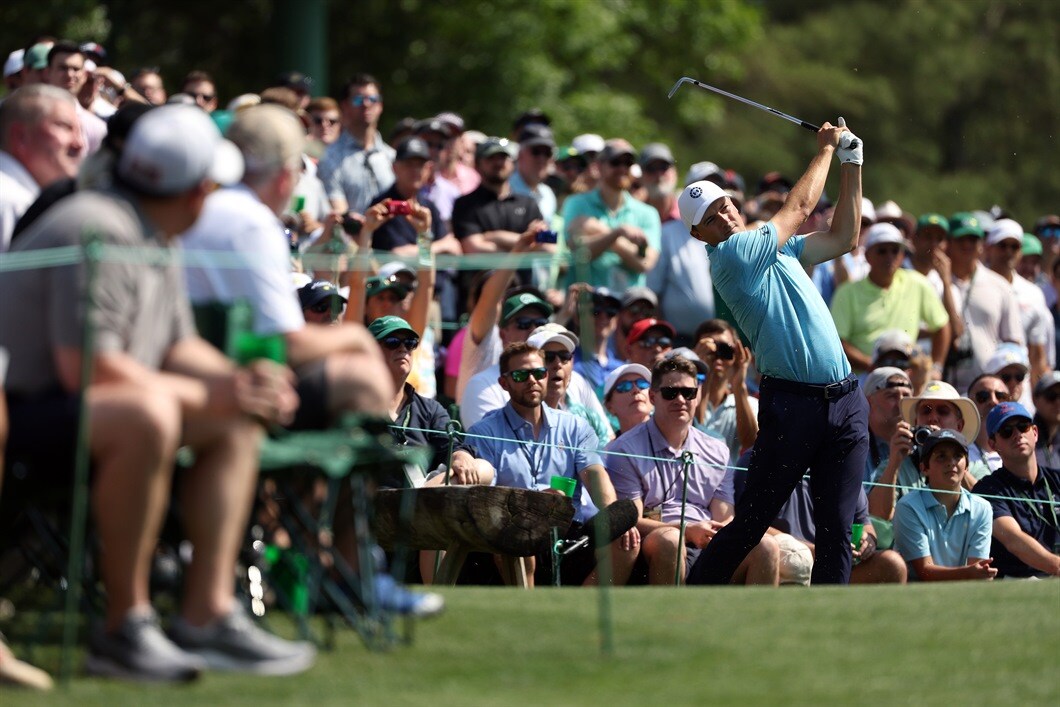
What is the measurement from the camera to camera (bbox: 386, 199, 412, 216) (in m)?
11.1

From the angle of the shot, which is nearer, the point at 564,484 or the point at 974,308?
the point at 564,484

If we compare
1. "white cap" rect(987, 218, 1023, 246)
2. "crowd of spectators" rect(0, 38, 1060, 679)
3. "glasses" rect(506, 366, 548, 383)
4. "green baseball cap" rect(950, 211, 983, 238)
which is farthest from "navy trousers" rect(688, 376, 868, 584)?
"white cap" rect(987, 218, 1023, 246)

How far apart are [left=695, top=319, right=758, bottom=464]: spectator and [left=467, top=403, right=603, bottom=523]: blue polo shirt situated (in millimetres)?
1181

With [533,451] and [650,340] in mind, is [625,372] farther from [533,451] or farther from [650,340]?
[533,451]

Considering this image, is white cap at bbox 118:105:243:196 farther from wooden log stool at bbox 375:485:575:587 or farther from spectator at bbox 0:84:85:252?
wooden log stool at bbox 375:485:575:587

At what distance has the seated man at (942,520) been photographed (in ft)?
32.6

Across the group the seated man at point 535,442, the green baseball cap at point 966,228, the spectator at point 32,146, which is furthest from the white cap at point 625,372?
the spectator at point 32,146

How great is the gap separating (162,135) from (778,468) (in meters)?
4.24

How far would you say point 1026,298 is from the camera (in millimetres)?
14242

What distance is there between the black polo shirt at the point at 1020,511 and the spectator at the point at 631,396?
1.96 metres

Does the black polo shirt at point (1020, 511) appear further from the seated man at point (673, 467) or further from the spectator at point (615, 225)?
the spectator at point (615, 225)

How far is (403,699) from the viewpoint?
203 inches

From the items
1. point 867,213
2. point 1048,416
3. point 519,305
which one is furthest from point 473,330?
point 867,213

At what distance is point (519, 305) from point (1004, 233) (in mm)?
5129
